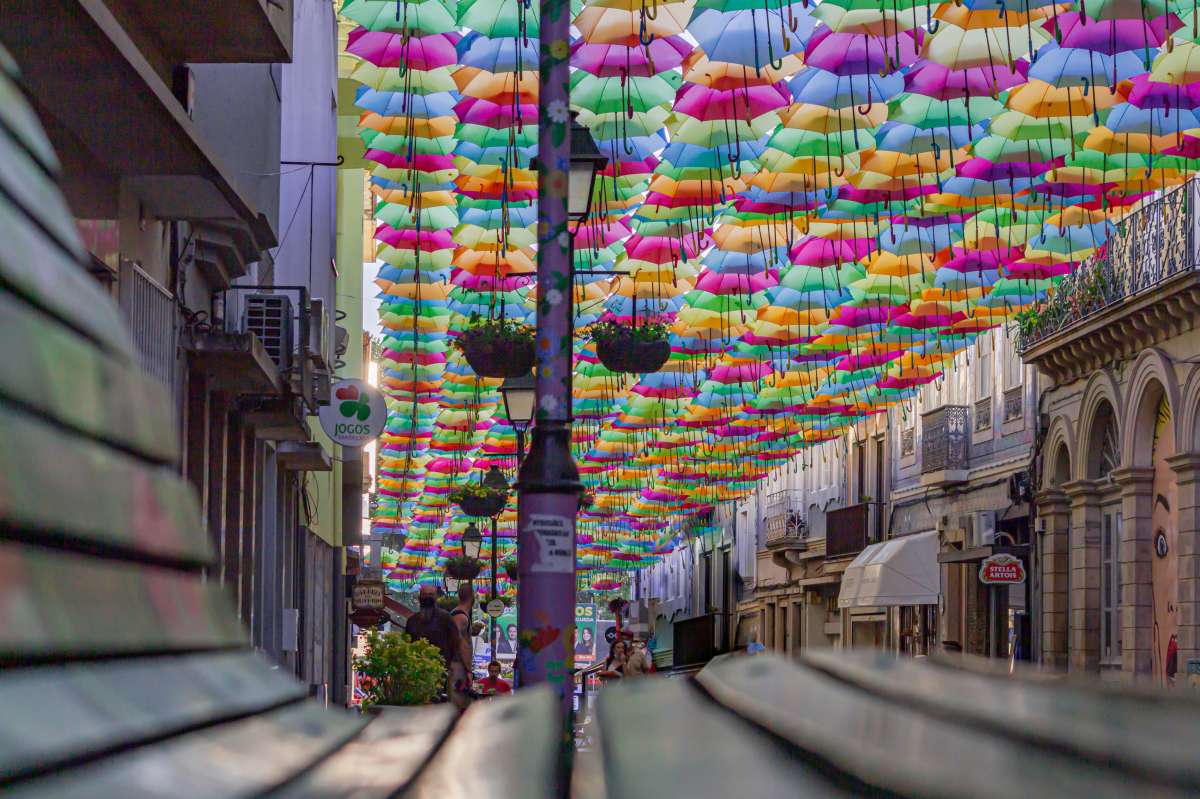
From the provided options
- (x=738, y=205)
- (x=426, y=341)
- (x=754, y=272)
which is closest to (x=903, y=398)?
(x=426, y=341)

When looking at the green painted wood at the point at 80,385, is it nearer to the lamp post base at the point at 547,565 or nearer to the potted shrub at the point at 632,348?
the lamp post base at the point at 547,565

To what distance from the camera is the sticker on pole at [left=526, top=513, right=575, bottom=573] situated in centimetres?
884

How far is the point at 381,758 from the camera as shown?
49.9 inches

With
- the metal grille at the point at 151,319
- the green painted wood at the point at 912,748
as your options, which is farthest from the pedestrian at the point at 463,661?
the green painted wood at the point at 912,748

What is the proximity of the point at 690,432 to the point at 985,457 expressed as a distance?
516 inches

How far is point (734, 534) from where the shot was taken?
6856 cm

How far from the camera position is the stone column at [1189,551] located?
78.3 feet

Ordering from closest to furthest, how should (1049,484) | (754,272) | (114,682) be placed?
(114,682) < (754,272) < (1049,484)

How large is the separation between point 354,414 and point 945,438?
17.9 metres

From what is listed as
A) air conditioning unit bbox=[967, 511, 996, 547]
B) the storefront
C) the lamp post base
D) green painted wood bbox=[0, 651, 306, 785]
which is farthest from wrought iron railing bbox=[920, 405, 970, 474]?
green painted wood bbox=[0, 651, 306, 785]

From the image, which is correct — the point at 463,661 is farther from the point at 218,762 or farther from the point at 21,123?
the point at 218,762

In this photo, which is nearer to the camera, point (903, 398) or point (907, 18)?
point (907, 18)

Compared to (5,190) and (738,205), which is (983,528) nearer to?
(738,205)

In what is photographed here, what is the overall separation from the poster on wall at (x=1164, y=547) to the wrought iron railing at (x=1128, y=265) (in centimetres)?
193
